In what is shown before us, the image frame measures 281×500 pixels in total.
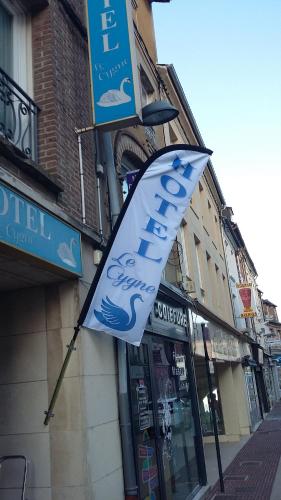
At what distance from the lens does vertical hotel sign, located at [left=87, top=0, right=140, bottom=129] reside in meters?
5.64

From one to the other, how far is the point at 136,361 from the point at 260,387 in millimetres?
23620

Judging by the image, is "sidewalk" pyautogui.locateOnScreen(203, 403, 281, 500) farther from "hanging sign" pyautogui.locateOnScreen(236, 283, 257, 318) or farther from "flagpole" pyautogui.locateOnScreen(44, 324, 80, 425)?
"hanging sign" pyautogui.locateOnScreen(236, 283, 257, 318)

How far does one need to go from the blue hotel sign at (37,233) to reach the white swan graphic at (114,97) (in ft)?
5.60

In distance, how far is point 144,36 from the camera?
35.2ft

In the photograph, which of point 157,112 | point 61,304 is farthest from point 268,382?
point 61,304

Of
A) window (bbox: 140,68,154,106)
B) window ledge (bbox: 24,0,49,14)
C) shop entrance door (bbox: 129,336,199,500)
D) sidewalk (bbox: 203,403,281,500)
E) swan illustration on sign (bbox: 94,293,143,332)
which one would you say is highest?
window (bbox: 140,68,154,106)

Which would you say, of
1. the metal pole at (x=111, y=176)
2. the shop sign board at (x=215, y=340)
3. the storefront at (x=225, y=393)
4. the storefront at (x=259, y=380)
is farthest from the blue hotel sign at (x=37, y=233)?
the storefront at (x=259, y=380)

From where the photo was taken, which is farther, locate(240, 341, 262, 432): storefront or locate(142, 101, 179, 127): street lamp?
locate(240, 341, 262, 432): storefront

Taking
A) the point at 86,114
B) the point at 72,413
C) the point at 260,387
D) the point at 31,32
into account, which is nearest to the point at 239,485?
the point at 72,413

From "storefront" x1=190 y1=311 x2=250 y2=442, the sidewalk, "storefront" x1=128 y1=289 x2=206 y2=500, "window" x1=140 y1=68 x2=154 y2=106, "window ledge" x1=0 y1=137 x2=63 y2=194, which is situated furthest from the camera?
"storefront" x1=190 y1=311 x2=250 y2=442

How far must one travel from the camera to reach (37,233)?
433 centimetres

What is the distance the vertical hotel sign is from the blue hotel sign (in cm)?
159

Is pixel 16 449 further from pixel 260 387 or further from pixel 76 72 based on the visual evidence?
pixel 260 387

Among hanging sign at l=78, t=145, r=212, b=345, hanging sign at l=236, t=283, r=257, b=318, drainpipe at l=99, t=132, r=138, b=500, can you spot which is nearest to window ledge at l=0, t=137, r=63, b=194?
hanging sign at l=78, t=145, r=212, b=345
